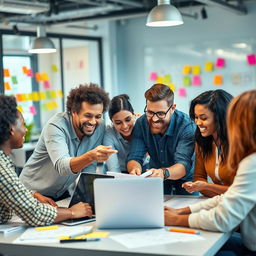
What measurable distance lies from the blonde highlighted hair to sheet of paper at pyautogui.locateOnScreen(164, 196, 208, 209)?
0.70 metres

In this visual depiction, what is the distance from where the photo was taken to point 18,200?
2.36m

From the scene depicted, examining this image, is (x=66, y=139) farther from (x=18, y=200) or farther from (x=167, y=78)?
(x=167, y=78)

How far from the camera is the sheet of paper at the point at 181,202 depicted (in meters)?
2.83

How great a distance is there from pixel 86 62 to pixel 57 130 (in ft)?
19.5

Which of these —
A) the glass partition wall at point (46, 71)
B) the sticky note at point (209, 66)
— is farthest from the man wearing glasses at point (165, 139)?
the glass partition wall at point (46, 71)

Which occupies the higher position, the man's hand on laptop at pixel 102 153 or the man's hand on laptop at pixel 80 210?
the man's hand on laptop at pixel 102 153

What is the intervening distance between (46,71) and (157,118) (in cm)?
608

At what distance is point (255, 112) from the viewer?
2.09 meters

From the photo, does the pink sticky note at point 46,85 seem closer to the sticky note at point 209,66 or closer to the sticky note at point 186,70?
the sticky note at point 186,70

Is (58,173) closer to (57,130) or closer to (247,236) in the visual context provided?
(57,130)

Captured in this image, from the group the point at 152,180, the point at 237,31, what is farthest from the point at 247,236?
the point at 237,31

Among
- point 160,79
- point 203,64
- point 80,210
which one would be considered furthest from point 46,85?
point 80,210

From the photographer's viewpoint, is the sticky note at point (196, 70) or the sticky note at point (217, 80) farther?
the sticky note at point (196, 70)

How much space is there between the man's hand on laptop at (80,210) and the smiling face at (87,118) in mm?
607
